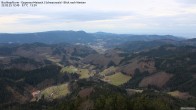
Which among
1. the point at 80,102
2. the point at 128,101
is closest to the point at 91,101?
Result: the point at 80,102

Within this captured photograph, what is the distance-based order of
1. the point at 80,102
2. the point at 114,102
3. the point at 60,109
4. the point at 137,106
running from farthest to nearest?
the point at 80,102 → the point at 60,109 → the point at 114,102 → the point at 137,106

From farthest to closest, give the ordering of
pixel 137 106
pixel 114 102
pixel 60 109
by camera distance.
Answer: pixel 60 109, pixel 114 102, pixel 137 106

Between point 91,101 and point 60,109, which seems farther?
point 91,101

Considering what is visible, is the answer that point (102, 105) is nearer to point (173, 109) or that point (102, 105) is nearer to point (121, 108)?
point (121, 108)

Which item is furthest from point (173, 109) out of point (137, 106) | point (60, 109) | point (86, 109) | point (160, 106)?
point (60, 109)

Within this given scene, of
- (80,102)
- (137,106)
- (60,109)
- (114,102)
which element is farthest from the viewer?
(80,102)

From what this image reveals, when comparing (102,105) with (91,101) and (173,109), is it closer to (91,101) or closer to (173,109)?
(91,101)

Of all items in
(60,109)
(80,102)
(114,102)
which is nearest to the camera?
(114,102)

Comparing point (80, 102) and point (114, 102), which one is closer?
point (114, 102)
